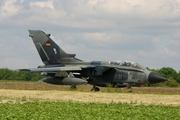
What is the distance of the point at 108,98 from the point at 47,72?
338 inches

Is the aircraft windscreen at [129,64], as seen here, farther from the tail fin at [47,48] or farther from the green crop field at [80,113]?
the green crop field at [80,113]

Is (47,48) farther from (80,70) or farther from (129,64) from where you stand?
(129,64)

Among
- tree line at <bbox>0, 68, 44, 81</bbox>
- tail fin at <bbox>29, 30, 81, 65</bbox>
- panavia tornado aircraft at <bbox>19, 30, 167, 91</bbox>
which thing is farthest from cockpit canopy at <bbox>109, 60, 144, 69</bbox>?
tree line at <bbox>0, 68, 44, 81</bbox>

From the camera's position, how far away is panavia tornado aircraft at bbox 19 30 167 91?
2875cm

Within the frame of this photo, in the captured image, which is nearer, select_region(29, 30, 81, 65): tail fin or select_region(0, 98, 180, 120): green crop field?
select_region(0, 98, 180, 120): green crop field

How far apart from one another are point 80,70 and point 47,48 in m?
3.67

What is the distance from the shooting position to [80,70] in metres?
30.6

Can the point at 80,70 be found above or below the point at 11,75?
below

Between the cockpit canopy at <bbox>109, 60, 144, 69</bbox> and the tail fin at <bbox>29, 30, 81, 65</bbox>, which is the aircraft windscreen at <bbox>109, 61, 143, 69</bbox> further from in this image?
the tail fin at <bbox>29, 30, 81, 65</bbox>

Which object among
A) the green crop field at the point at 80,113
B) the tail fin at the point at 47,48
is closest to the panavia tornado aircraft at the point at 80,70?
the tail fin at the point at 47,48

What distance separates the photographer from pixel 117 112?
15336mm

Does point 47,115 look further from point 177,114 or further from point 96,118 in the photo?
point 177,114

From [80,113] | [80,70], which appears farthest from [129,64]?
[80,113]

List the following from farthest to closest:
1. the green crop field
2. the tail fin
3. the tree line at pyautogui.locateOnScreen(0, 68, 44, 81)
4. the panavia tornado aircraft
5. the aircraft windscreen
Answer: the tree line at pyautogui.locateOnScreen(0, 68, 44, 81) → the tail fin → the aircraft windscreen → the panavia tornado aircraft → the green crop field
